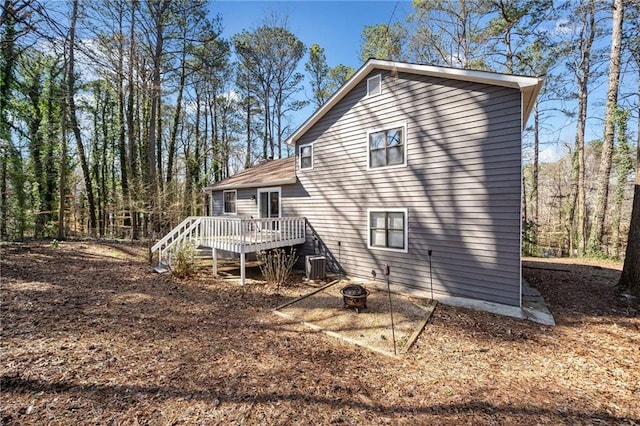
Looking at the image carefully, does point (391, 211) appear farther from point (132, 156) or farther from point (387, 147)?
point (132, 156)

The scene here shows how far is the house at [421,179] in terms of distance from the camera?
579cm

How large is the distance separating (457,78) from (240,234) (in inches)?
270

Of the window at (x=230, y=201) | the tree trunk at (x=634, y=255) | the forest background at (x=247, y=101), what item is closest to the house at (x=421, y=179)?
the tree trunk at (x=634, y=255)

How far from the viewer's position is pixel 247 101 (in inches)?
805

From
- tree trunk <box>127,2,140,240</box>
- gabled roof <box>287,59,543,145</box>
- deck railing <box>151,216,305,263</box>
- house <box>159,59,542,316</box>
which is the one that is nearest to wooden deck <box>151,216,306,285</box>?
deck railing <box>151,216,305,263</box>

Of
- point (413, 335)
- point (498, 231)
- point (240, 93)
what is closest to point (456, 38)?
point (498, 231)

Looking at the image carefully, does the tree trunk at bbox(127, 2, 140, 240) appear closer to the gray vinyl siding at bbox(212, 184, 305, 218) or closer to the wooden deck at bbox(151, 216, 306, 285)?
the gray vinyl siding at bbox(212, 184, 305, 218)

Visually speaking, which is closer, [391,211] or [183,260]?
[391,211]

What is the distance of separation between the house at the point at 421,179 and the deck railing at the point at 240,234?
0.73 metres

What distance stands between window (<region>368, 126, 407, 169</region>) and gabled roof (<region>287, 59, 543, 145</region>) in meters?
1.50

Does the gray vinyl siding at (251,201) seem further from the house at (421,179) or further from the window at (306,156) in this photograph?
the window at (306,156)

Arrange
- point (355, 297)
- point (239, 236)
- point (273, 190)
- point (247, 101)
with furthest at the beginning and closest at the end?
point (247, 101), point (273, 190), point (239, 236), point (355, 297)

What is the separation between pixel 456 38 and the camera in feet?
46.7

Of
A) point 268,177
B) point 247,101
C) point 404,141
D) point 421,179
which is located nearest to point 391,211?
point 421,179
